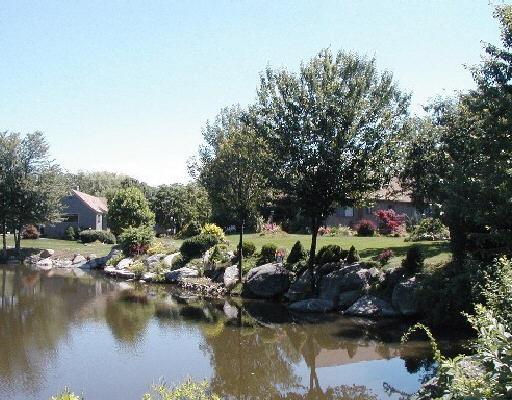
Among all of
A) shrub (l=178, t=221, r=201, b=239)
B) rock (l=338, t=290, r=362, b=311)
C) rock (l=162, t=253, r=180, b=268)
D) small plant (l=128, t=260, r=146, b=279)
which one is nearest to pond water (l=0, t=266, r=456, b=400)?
rock (l=338, t=290, r=362, b=311)

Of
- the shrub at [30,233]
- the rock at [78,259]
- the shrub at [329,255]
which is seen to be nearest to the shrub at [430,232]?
the shrub at [329,255]

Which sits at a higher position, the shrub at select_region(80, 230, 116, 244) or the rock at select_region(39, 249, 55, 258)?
the shrub at select_region(80, 230, 116, 244)

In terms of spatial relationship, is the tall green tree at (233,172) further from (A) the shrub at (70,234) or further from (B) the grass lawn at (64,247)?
(A) the shrub at (70,234)

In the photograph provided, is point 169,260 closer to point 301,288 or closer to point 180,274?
point 180,274

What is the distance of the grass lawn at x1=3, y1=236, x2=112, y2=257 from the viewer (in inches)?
1610

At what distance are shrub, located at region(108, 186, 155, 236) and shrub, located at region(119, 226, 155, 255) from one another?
17.8 ft

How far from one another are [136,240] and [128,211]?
21.5 ft

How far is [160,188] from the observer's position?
54.8 metres

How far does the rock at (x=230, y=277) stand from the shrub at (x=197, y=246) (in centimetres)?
433

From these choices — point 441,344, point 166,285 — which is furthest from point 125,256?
point 441,344

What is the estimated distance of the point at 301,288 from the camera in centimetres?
2256

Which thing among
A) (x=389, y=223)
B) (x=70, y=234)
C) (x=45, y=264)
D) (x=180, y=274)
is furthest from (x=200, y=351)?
(x=70, y=234)

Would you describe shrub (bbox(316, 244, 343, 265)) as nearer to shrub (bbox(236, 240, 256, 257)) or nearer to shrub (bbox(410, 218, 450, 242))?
shrub (bbox(236, 240, 256, 257))

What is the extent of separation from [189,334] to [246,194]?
32.8 ft
